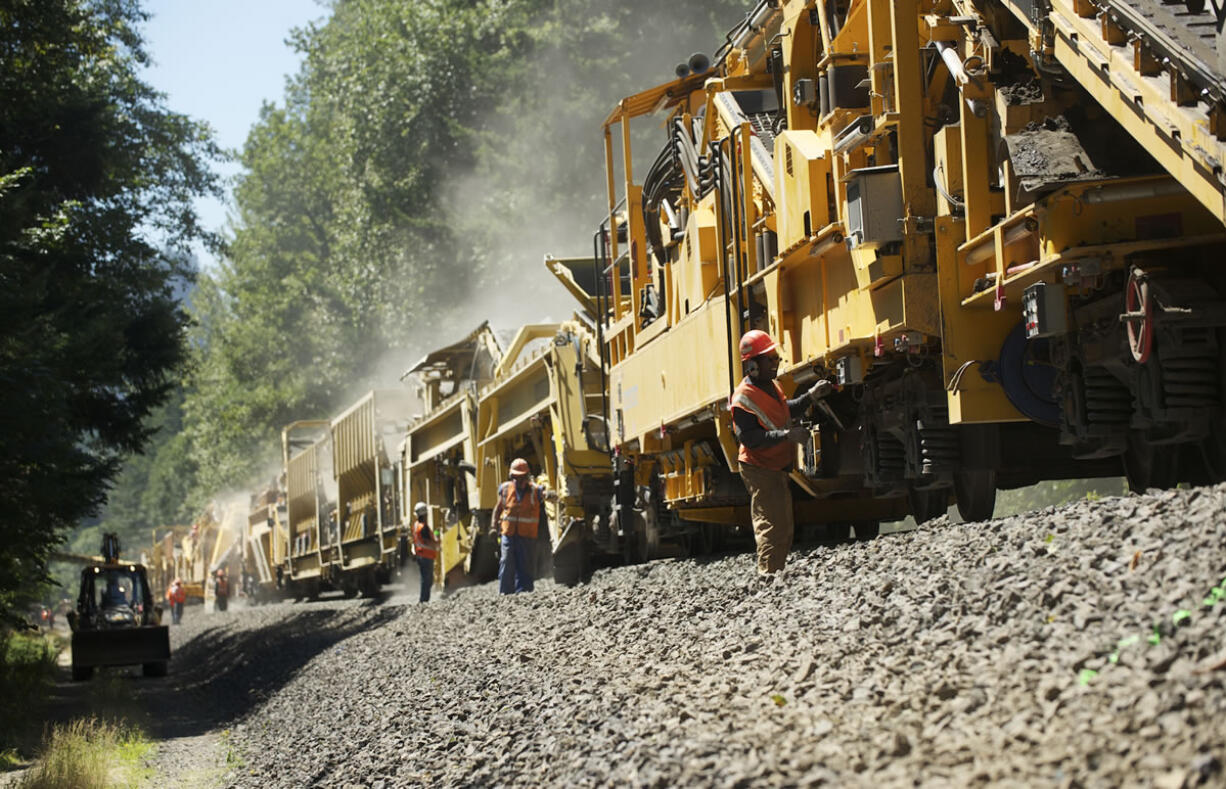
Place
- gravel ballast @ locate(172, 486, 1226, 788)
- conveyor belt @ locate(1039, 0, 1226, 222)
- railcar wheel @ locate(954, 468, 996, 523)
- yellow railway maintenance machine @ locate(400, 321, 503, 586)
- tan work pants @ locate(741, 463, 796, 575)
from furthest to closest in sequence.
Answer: yellow railway maintenance machine @ locate(400, 321, 503, 586)
tan work pants @ locate(741, 463, 796, 575)
railcar wheel @ locate(954, 468, 996, 523)
conveyor belt @ locate(1039, 0, 1226, 222)
gravel ballast @ locate(172, 486, 1226, 788)

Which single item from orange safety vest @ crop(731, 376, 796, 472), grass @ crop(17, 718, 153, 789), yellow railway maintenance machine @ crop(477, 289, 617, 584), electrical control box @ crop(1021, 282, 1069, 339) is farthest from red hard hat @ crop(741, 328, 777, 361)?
yellow railway maintenance machine @ crop(477, 289, 617, 584)

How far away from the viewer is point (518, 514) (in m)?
15.4

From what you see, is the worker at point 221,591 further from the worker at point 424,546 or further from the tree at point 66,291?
the worker at point 424,546

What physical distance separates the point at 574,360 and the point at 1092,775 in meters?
12.5

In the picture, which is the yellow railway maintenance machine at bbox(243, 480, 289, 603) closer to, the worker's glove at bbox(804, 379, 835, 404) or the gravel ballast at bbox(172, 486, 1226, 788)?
the gravel ballast at bbox(172, 486, 1226, 788)

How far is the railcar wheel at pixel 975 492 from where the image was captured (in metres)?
8.40

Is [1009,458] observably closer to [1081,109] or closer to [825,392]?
[825,392]

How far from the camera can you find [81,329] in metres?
16.1

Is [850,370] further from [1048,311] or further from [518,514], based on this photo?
[518,514]

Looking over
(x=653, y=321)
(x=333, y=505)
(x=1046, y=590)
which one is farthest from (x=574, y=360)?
(x=333, y=505)

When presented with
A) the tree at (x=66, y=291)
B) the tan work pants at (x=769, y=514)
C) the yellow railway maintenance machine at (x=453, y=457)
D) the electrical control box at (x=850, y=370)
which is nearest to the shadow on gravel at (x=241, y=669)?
the yellow railway maintenance machine at (x=453, y=457)

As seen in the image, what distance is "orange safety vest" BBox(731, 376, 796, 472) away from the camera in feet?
28.2

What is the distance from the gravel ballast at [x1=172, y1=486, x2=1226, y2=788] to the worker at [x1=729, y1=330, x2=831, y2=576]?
293 millimetres

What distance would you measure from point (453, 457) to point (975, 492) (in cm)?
1320
